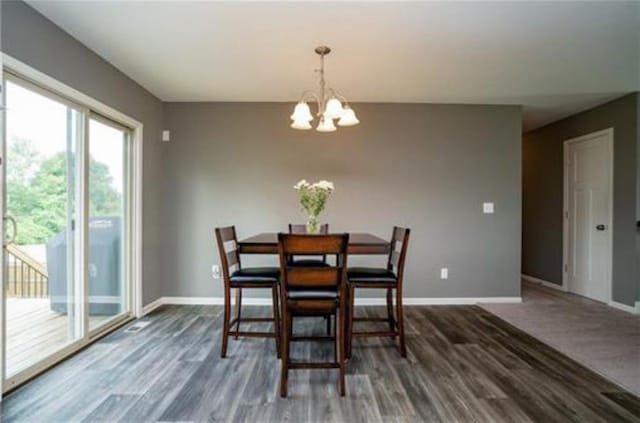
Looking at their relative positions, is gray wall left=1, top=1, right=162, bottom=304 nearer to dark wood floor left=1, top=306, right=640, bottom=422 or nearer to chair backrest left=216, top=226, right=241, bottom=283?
dark wood floor left=1, top=306, right=640, bottom=422

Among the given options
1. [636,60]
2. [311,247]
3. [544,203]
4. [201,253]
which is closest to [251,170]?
[201,253]

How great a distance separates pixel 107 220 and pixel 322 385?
2419 millimetres

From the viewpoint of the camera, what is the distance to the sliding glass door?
6.81 ft

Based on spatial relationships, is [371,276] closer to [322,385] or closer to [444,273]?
[322,385]

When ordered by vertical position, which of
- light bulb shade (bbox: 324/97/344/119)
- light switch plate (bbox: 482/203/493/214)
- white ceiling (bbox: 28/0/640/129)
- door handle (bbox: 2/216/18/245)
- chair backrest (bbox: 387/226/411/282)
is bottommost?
chair backrest (bbox: 387/226/411/282)

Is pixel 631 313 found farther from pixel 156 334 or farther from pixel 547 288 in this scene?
pixel 156 334

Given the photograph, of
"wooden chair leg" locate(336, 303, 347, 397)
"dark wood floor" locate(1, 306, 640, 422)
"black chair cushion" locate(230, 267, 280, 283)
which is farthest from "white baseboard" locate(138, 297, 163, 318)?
"wooden chair leg" locate(336, 303, 347, 397)

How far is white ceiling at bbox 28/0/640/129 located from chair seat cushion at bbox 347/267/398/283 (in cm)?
174

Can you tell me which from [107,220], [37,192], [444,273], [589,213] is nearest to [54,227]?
[37,192]

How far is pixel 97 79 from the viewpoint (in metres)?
2.80

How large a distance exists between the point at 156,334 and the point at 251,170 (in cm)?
198

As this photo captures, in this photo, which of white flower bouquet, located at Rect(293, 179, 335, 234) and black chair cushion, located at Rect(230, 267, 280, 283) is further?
white flower bouquet, located at Rect(293, 179, 335, 234)

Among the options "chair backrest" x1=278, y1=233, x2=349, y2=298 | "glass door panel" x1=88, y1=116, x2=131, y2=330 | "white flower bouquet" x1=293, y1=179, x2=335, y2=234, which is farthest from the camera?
"glass door panel" x1=88, y1=116, x2=131, y2=330

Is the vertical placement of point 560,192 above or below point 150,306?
above
